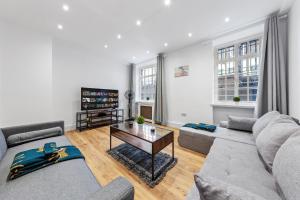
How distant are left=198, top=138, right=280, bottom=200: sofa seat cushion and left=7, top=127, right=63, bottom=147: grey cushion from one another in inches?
85.7

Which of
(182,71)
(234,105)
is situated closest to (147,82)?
(182,71)

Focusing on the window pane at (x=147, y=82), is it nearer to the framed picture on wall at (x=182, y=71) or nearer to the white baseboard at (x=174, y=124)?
the framed picture on wall at (x=182, y=71)

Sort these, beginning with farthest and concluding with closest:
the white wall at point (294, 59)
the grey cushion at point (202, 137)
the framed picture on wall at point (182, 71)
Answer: the framed picture on wall at point (182, 71), the grey cushion at point (202, 137), the white wall at point (294, 59)

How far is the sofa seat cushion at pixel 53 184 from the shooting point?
0.84 meters

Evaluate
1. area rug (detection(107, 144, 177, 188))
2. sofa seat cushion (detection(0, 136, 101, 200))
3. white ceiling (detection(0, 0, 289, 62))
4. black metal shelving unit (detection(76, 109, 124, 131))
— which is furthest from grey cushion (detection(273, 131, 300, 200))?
black metal shelving unit (detection(76, 109, 124, 131))

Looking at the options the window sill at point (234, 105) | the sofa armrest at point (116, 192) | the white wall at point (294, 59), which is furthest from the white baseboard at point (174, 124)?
the sofa armrest at point (116, 192)

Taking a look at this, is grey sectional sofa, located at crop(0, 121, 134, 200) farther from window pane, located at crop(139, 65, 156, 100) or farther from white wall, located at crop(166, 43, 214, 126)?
window pane, located at crop(139, 65, 156, 100)

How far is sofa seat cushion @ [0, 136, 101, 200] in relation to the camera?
84cm

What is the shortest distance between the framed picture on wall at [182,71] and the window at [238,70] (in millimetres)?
854

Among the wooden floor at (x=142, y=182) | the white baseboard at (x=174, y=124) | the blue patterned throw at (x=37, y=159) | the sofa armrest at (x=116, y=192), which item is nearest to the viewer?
the sofa armrest at (x=116, y=192)

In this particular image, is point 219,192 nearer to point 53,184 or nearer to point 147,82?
point 53,184

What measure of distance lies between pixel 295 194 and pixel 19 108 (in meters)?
4.30

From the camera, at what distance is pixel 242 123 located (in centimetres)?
228

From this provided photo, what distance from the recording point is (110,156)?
7.37 feet
